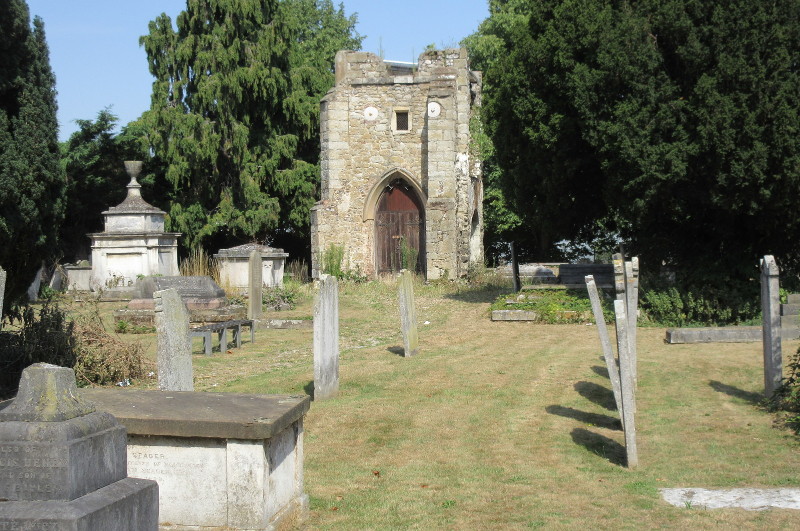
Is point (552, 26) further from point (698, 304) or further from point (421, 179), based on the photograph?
point (421, 179)

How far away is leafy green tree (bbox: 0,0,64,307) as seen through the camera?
380 inches

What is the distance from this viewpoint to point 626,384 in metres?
7.57

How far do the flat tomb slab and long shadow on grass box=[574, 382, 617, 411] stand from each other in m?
4.86

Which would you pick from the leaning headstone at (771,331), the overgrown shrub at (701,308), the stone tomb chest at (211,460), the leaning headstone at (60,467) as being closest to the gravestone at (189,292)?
the overgrown shrub at (701,308)

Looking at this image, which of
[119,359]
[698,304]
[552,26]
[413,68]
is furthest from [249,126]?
[119,359]

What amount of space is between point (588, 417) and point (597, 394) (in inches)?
47.6

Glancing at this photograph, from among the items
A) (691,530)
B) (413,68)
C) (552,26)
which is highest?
(413,68)

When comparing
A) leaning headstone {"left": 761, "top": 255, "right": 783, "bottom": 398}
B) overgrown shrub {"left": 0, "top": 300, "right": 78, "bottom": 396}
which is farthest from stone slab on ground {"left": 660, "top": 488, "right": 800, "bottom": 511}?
overgrown shrub {"left": 0, "top": 300, "right": 78, "bottom": 396}

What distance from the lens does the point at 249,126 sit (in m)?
32.3

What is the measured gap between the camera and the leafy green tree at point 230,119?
31203mm

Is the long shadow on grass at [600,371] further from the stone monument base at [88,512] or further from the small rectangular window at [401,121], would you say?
the small rectangular window at [401,121]

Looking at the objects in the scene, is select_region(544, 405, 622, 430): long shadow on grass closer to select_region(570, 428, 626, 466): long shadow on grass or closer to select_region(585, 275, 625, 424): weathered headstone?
select_region(570, 428, 626, 466): long shadow on grass

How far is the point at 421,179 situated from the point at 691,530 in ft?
75.6

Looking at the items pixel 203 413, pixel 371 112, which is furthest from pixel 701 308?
pixel 371 112
